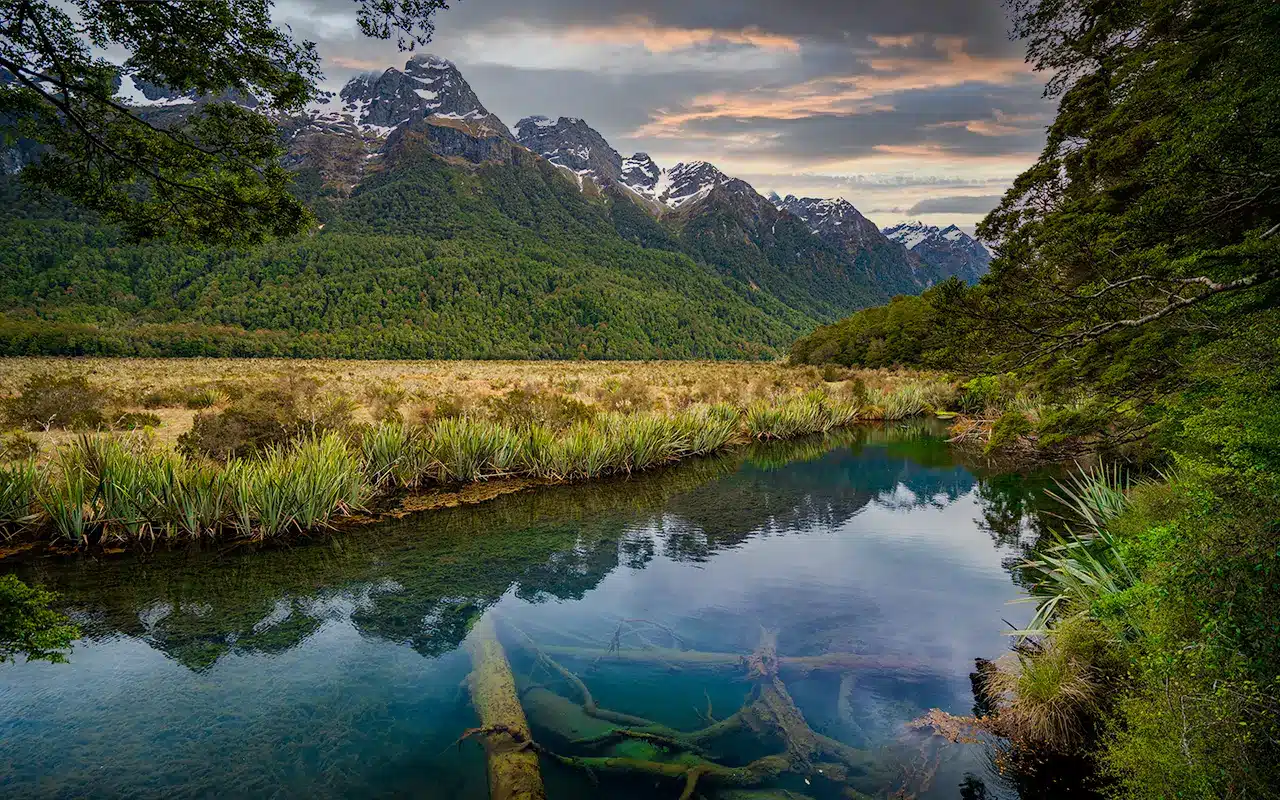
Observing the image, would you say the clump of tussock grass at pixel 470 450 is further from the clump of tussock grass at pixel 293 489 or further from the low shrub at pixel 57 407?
the low shrub at pixel 57 407

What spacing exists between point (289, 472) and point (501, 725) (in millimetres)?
7126

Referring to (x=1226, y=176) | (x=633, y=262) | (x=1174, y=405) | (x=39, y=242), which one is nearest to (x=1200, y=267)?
(x=1226, y=176)

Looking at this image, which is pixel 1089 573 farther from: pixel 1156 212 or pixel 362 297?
pixel 362 297

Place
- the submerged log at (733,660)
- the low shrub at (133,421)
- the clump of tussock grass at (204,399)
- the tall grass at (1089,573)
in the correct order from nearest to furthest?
the tall grass at (1089,573)
the submerged log at (733,660)
the low shrub at (133,421)
the clump of tussock grass at (204,399)

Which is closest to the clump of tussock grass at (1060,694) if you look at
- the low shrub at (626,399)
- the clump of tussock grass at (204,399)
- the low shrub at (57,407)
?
the low shrub at (626,399)

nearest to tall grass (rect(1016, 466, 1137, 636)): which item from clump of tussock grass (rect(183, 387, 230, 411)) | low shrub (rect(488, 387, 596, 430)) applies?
low shrub (rect(488, 387, 596, 430))

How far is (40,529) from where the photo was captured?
8.66 meters

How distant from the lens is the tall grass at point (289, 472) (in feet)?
28.4

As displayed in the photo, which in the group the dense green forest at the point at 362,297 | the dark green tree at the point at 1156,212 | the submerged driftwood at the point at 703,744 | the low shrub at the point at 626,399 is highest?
the dense green forest at the point at 362,297

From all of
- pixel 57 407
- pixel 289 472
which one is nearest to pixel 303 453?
pixel 289 472

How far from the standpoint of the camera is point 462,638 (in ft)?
21.9

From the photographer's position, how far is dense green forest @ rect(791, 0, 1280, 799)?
2.69 m

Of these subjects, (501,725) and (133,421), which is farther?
(133,421)

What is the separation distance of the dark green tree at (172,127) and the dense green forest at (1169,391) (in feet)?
25.3
